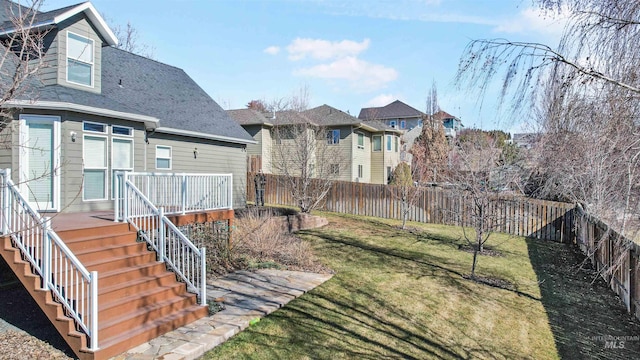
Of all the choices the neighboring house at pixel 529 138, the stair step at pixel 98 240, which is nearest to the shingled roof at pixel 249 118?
the neighboring house at pixel 529 138

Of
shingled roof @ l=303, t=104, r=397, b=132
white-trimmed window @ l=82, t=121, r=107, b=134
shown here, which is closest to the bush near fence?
shingled roof @ l=303, t=104, r=397, b=132

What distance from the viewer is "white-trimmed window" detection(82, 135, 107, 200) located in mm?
9047

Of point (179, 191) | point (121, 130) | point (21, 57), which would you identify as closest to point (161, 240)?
point (179, 191)

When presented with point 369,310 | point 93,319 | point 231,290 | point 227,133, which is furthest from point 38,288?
point 227,133

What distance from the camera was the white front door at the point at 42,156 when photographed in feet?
26.8

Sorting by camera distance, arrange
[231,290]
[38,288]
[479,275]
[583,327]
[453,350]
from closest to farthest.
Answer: [38,288], [453,350], [583,327], [231,290], [479,275]

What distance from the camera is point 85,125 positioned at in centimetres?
888

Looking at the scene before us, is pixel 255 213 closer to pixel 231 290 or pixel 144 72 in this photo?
pixel 231 290

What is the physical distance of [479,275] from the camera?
29.2 ft

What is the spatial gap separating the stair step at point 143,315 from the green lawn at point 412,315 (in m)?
1.15

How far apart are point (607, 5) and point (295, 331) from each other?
16.8 ft

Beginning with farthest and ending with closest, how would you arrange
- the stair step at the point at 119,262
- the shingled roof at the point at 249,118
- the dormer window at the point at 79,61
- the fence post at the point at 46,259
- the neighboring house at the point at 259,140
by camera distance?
the shingled roof at the point at 249,118 → the neighboring house at the point at 259,140 → the dormer window at the point at 79,61 → the stair step at the point at 119,262 → the fence post at the point at 46,259

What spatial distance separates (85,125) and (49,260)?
507 centimetres
